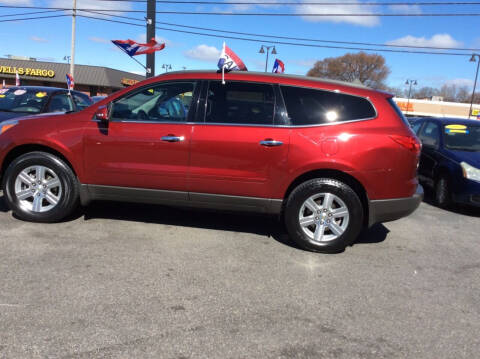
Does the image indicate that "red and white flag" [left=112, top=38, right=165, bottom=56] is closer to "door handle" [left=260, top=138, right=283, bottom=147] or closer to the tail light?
"door handle" [left=260, top=138, right=283, bottom=147]

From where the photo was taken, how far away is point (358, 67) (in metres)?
85.6

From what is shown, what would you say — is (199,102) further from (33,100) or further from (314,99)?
(33,100)

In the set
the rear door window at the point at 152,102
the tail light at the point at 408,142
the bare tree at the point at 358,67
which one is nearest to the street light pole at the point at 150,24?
the rear door window at the point at 152,102

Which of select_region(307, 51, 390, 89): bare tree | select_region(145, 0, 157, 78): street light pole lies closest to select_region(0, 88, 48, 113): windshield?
select_region(145, 0, 157, 78): street light pole

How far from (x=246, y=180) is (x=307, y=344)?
2.00 m

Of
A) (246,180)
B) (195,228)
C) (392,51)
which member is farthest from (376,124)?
(392,51)

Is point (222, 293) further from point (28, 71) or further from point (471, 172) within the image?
point (28, 71)

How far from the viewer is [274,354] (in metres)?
2.52

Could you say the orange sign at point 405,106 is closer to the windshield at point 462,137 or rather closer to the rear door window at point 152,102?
the windshield at point 462,137

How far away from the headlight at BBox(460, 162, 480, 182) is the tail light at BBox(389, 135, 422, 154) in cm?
272

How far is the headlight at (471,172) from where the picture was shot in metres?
6.28

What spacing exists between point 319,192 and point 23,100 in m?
6.38

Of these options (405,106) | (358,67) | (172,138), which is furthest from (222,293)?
(358,67)

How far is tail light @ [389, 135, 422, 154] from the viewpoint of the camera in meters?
4.11
